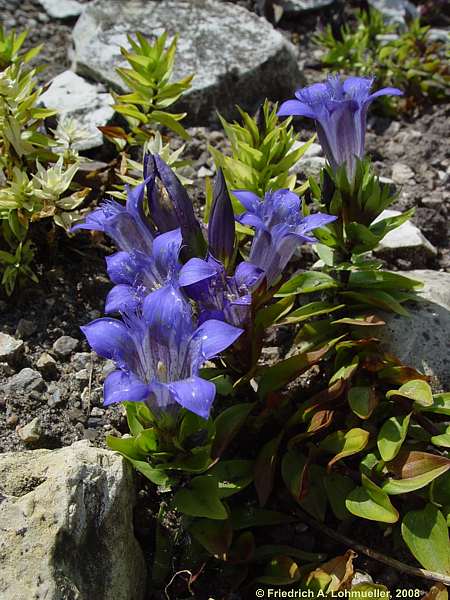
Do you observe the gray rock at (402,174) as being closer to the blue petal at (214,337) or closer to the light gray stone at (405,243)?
the light gray stone at (405,243)

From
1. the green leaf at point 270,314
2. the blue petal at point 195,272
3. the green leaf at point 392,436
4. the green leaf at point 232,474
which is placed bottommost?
the green leaf at point 232,474

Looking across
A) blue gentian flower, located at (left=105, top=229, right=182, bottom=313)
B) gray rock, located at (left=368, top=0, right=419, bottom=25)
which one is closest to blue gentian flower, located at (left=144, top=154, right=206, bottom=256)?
blue gentian flower, located at (left=105, top=229, right=182, bottom=313)

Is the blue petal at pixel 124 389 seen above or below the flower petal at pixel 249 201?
below

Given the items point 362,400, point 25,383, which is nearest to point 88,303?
point 25,383

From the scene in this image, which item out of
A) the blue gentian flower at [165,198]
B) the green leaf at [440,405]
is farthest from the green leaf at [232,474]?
the blue gentian flower at [165,198]

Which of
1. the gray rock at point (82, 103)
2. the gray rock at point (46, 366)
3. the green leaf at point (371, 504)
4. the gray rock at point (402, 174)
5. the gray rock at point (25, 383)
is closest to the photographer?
the green leaf at point (371, 504)

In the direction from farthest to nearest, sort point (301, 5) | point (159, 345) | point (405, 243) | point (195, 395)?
point (301, 5) < point (405, 243) < point (159, 345) < point (195, 395)

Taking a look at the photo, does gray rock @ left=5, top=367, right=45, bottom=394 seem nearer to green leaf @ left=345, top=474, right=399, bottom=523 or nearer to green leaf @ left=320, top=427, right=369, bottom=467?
green leaf @ left=320, top=427, right=369, bottom=467

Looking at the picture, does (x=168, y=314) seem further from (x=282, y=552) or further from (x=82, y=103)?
(x=82, y=103)
